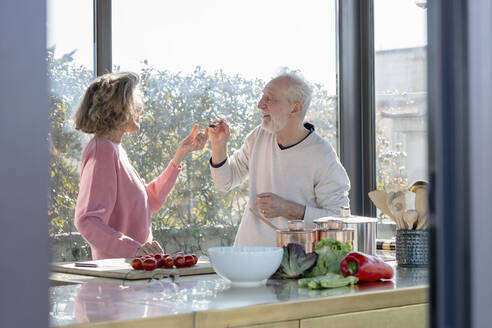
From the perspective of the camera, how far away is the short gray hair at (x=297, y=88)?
136 inches

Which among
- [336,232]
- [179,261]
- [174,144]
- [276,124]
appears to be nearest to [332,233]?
[336,232]

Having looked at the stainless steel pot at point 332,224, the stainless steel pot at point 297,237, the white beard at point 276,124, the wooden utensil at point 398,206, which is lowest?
the stainless steel pot at point 297,237

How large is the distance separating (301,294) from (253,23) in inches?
96.1

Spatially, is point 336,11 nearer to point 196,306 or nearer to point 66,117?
point 66,117

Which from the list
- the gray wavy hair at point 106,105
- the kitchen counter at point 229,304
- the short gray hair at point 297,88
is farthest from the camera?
the short gray hair at point 297,88

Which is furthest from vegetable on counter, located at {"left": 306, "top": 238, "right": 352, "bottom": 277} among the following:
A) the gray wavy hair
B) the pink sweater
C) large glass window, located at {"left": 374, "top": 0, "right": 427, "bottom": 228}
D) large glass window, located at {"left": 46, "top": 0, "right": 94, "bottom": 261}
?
large glass window, located at {"left": 374, "top": 0, "right": 427, "bottom": 228}

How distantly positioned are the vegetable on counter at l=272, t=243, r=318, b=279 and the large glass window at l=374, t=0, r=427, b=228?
1936mm

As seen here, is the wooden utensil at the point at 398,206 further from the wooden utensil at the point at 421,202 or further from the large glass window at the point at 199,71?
the large glass window at the point at 199,71

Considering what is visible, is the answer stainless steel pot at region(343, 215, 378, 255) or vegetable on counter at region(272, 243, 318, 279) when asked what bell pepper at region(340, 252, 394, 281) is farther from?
stainless steel pot at region(343, 215, 378, 255)

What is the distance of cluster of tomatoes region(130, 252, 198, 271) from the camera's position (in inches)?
81.7

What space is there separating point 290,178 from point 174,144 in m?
0.71

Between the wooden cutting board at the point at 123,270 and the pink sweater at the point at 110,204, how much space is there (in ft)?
1.23

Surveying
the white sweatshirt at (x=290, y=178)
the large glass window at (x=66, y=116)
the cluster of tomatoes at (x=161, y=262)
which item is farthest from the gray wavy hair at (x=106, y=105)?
the cluster of tomatoes at (x=161, y=262)
